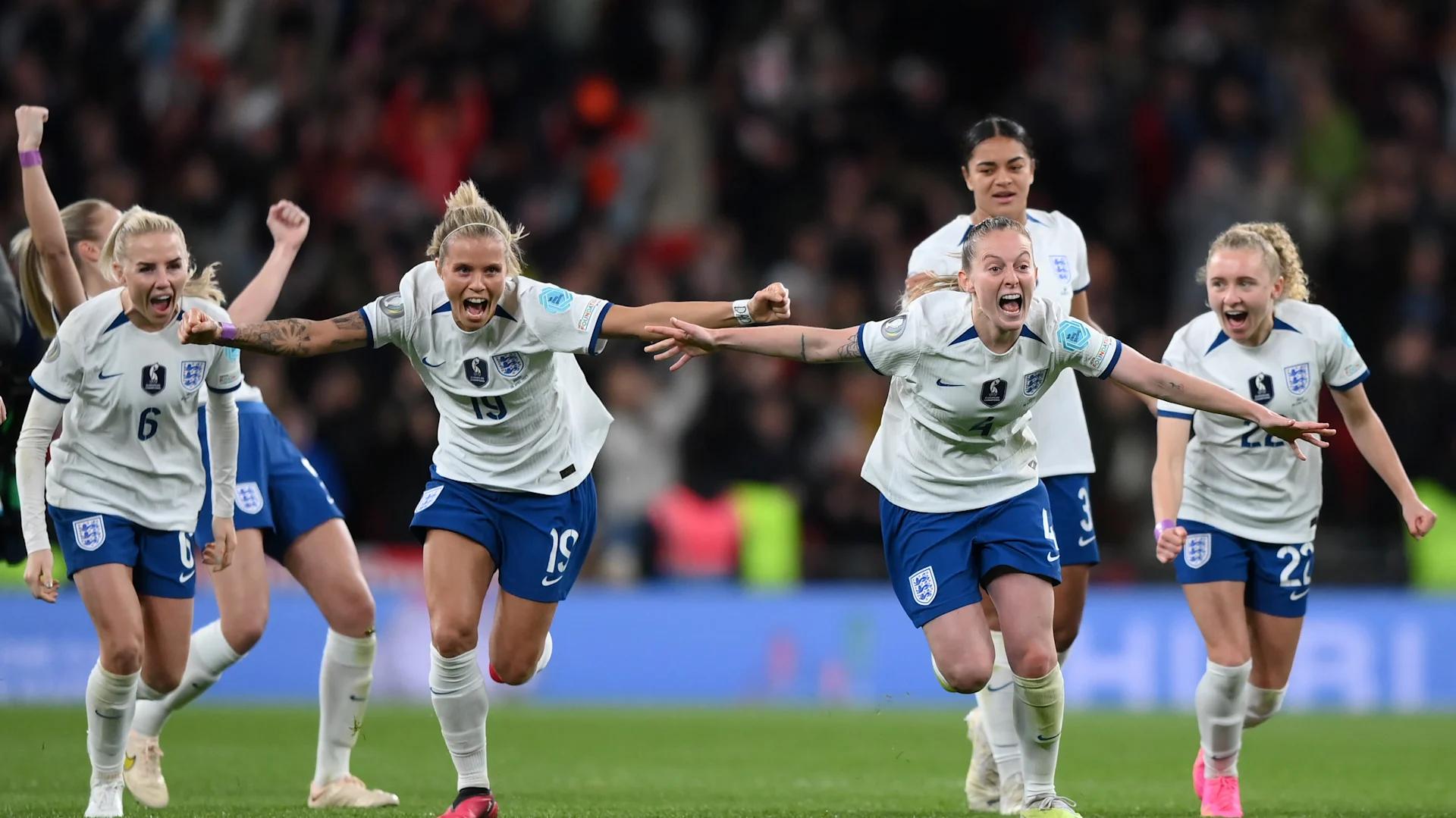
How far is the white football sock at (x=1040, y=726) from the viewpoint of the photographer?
6.81 meters

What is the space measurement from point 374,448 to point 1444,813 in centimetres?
898

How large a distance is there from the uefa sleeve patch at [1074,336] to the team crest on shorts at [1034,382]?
134 mm

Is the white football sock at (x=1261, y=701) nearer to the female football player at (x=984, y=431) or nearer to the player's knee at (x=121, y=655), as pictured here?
the female football player at (x=984, y=431)

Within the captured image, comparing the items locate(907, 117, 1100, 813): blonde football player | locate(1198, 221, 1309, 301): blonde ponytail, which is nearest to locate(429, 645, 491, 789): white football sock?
locate(907, 117, 1100, 813): blonde football player

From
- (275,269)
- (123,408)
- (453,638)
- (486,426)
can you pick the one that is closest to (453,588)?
(453,638)

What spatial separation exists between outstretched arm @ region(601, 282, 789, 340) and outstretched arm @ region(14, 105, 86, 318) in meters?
2.45

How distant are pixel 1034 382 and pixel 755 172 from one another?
10.4 metres

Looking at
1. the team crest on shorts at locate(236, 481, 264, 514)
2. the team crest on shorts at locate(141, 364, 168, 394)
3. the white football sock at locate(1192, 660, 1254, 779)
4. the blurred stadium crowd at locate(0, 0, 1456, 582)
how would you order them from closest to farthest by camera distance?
the team crest on shorts at locate(141, 364, 168, 394)
the white football sock at locate(1192, 660, 1254, 779)
the team crest on shorts at locate(236, 481, 264, 514)
the blurred stadium crowd at locate(0, 0, 1456, 582)

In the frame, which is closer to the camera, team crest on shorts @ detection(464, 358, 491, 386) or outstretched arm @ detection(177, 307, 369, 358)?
outstretched arm @ detection(177, 307, 369, 358)

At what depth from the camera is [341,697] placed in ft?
26.1

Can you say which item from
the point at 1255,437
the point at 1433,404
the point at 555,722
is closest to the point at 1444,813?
the point at 1255,437

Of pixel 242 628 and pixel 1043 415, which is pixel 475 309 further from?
pixel 1043 415

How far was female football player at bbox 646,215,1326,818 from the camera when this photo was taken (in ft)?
22.2

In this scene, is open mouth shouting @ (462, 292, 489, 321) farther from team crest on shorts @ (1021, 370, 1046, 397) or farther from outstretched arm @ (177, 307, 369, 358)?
team crest on shorts @ (1021, 370, 1046, 397)
